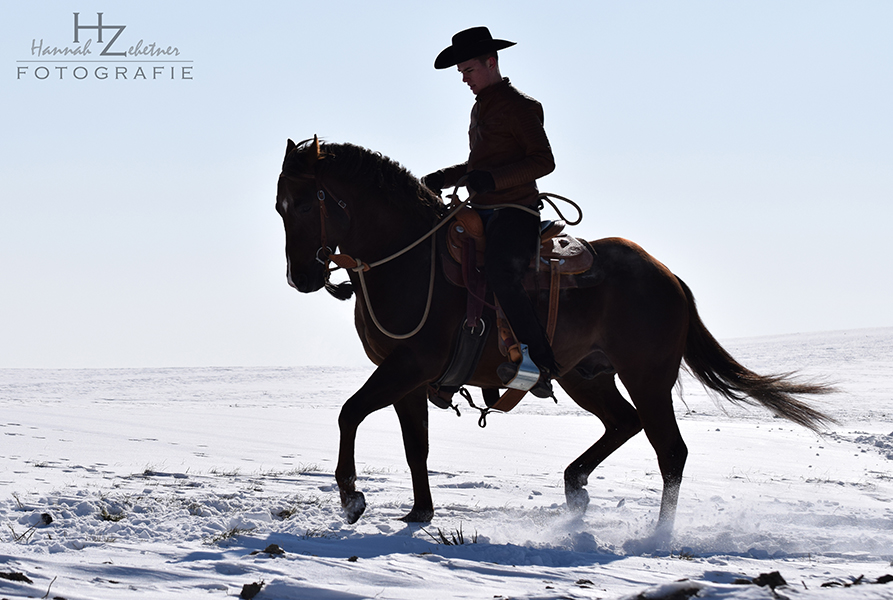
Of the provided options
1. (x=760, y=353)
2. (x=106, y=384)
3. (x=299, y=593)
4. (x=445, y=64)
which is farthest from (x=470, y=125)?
(x=760, y=353)

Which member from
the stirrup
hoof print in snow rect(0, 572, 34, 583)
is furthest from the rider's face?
hoof print in snow rect(0, 572, 34, 583)

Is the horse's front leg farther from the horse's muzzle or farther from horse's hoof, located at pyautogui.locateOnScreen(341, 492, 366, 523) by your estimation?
the horse's muzzle

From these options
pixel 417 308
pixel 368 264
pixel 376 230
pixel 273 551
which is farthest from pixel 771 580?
pixel 376 230

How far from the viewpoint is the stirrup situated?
5.50 metres

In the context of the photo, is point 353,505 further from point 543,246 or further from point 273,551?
point 543,246

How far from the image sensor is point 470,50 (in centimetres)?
570

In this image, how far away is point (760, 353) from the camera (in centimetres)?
2683

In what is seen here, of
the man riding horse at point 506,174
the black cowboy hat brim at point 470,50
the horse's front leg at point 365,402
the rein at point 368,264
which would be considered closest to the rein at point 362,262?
the rein at point 368,264

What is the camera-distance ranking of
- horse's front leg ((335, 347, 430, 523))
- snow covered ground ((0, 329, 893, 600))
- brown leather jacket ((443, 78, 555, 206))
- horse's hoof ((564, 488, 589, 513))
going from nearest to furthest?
snow covered ground ((0, 329, 893, 600)), horse's front leg ((335, 347, 430, 523)), brown leather jacket ((443, 78, 555, 206)), horse's hoof ((564, 488, 589, 513))

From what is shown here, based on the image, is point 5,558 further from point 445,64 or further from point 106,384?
point 106,384

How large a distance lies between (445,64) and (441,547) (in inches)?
132

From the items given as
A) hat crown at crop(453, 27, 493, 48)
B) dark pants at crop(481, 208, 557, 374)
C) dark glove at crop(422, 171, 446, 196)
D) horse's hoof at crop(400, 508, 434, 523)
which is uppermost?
hat crown at crop(453, 27, 493, 48)

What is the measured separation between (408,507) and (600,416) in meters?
1.80

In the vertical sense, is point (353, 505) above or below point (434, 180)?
below
